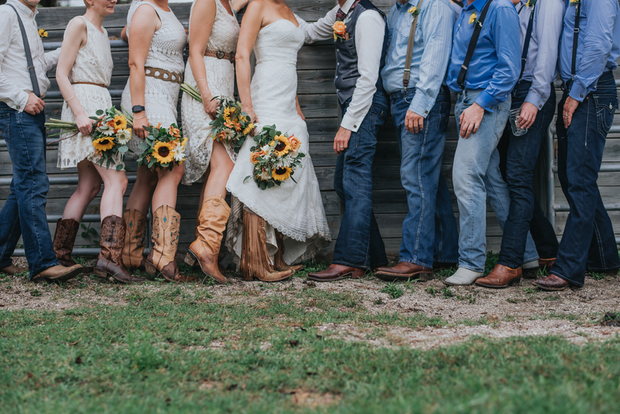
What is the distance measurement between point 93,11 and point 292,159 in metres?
1.79

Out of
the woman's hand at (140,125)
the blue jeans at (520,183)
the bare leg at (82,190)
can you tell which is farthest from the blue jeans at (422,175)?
the bare leg at (82,190)

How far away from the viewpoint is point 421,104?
3553 mm

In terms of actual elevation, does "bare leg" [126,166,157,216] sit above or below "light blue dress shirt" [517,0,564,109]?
below

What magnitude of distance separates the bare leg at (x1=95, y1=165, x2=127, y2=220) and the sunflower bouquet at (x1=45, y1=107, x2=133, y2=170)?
0.06 metres

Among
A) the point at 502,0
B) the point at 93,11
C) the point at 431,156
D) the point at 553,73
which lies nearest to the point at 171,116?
the point at 93,11

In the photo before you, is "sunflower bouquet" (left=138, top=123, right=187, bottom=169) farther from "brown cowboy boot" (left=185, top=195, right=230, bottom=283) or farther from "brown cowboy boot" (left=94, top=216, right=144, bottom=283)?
"brown cowboy boot" (left=94, top=216, right=144, bottom=283)

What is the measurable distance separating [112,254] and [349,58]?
7.28 ft

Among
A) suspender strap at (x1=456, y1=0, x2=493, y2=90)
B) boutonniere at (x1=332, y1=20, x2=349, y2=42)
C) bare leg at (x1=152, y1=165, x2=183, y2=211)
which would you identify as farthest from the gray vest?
bare leg at (x1=152, y1=165, x2=183, y2=211)

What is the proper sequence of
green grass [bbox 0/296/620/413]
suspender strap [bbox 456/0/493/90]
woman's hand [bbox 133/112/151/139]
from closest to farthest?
green grass [bbox 0/296/620/413] → suspender strap [bbox 456/0/493/90] → woman's hand [bbox 133/112/151/139]

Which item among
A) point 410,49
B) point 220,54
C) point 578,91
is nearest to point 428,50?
point 410,49

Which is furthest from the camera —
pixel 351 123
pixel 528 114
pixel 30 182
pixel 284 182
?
pixel 284 182

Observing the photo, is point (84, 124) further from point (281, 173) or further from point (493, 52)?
point (493, 52)

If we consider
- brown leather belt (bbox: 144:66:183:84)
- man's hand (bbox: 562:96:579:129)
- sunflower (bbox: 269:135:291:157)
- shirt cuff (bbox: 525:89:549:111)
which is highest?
brown leather belt (bbox: 144:66:183:84)
